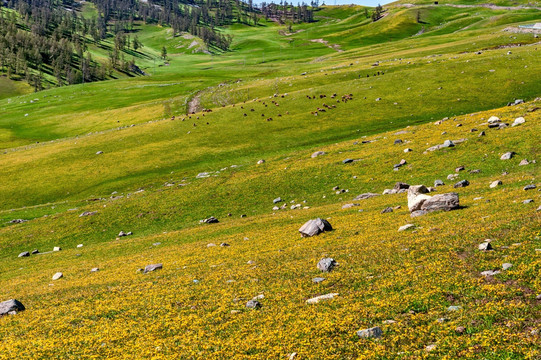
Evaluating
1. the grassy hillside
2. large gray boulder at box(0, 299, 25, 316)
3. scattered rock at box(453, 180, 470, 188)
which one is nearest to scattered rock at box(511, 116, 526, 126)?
the grassy hillside

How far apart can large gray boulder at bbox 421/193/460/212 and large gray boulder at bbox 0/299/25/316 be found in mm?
23529

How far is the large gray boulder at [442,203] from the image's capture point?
78.1 feet

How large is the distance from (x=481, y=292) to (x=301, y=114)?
62.3m

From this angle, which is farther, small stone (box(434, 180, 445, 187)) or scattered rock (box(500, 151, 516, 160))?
scattered rock (box(500, 151, 516, 160))

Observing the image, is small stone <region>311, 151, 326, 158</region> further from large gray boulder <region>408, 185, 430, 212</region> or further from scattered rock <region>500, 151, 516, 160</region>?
large gray boulder <region>408, 185, 430, 212</region>

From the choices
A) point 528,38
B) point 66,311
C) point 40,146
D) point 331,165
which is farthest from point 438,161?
point 528,38

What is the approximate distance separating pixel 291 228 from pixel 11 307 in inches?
692

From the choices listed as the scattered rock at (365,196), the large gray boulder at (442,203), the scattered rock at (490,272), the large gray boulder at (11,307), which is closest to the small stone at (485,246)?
the scattered rock at (490,272)

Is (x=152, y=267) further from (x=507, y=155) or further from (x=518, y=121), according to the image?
(x=518, y=121)

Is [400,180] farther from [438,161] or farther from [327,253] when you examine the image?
[327,253]

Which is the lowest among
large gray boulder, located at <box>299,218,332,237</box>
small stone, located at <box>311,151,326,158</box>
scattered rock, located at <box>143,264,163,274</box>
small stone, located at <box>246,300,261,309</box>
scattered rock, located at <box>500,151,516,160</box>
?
scattered rock, located at <box>143,264,163,274</box>

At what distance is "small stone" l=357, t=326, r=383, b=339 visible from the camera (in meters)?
11.8

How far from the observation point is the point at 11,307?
19.8m

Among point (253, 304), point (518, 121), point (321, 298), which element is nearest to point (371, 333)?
point (321, 298)
